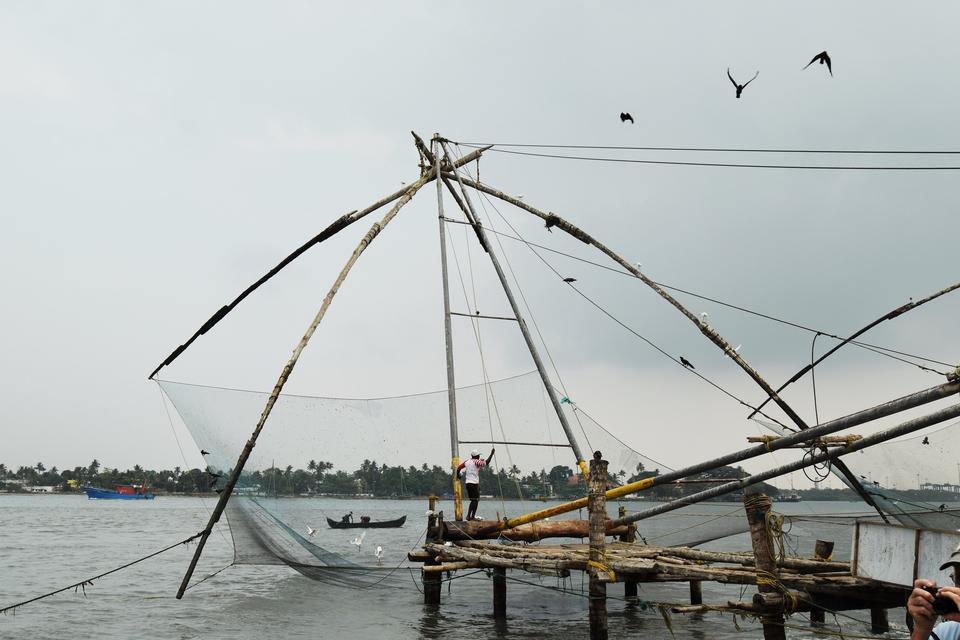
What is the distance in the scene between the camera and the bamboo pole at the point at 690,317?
9.25m

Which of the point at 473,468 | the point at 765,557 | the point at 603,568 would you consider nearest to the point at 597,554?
the point at 603,568

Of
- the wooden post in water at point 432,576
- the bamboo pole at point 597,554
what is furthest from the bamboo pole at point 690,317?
the wooden post in water at point 432,576

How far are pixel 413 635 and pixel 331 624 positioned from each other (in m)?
2.20

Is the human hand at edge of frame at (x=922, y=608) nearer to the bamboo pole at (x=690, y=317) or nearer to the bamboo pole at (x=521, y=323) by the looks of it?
the bamboo pole at (x=690, y=317)

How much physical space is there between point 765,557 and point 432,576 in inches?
293

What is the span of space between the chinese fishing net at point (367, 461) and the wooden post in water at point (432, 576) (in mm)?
464

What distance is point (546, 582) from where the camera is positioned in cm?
1847

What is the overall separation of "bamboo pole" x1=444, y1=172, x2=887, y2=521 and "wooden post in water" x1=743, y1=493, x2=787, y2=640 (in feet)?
5.52

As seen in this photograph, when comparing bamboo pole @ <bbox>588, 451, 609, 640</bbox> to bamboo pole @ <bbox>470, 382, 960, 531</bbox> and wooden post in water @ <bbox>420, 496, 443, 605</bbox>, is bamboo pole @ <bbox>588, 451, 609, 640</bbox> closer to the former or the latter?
bamboo pole @ <bbox>470, 382, 960, 531</bbox>

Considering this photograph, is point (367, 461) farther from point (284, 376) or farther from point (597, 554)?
point (597, 554)

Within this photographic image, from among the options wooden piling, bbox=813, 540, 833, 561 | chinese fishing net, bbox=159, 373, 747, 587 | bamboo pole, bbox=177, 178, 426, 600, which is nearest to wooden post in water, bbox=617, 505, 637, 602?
chinese fishing net, bbox=159, 373, 747, 587

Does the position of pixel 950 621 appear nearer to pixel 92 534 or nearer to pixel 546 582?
pixel 546 582

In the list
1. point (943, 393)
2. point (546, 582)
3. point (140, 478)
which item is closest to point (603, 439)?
point (546, 582)

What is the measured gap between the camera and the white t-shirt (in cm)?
1391
